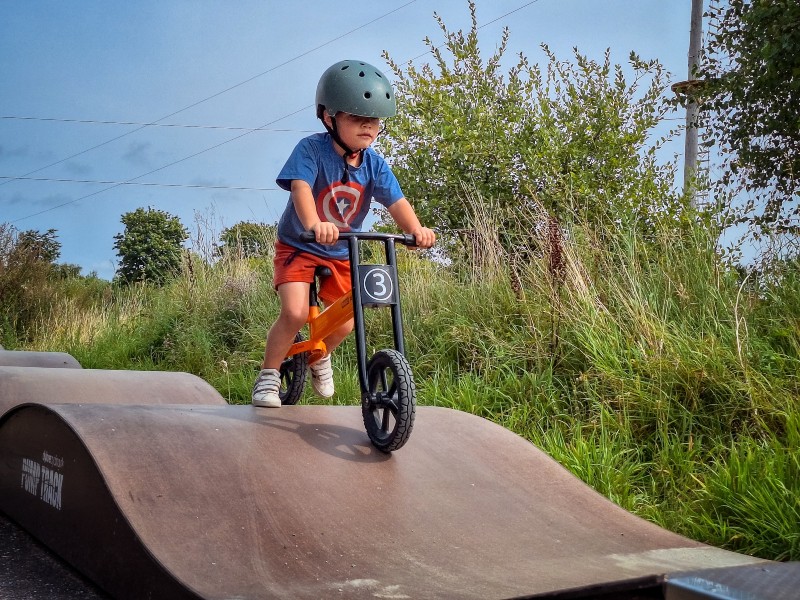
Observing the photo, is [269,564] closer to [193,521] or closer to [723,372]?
[193,521]

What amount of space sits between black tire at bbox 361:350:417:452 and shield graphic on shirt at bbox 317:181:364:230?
0.85 metres

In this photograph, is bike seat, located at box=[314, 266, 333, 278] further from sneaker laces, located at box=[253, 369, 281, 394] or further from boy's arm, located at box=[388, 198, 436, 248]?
sneaker laces, located at box=[253, 369, 281, 394]

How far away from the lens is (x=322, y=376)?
4.91 m

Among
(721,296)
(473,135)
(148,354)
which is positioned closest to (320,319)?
(721,296)

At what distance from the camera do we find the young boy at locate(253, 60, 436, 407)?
4.03m

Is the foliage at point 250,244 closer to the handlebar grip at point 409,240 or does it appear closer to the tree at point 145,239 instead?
the handlebar grip at point 409,240

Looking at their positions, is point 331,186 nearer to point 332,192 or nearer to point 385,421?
point 332,192

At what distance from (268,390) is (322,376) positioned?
463mm

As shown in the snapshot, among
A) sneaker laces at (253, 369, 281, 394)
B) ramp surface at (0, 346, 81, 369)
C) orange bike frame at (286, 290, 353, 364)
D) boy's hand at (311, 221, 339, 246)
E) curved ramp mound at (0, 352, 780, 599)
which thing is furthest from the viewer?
ramp surface at (0, 346, 81, 369)

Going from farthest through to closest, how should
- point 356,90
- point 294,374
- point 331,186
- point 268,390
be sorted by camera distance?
point 294,374, point 268,390, point 331,186, point 356,90

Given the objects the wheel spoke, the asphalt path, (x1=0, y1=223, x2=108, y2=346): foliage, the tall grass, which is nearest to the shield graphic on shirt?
the wheel spoke

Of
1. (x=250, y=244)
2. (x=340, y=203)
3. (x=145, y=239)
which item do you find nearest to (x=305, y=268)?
(x=340, y=203)

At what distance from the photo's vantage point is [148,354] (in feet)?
34.0

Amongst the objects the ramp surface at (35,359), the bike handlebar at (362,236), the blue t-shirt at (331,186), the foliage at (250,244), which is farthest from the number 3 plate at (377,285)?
the foliage at (250,244)
